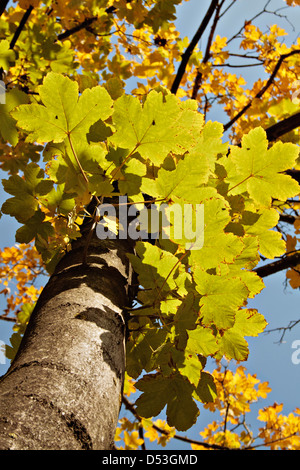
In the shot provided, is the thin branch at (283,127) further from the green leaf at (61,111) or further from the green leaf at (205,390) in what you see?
the green leaf at (205,390)

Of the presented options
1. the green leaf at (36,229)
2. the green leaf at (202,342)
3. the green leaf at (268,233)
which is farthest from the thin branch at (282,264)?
the green leaf at (36,229)

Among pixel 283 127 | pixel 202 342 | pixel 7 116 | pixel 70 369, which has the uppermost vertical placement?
pixel 283 127

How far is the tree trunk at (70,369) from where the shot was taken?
0.46 metres

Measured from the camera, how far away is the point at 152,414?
825 mm

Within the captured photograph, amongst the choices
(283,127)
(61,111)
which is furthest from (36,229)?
(283,127)

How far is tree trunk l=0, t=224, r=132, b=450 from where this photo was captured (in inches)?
17.9

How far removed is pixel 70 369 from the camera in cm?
56

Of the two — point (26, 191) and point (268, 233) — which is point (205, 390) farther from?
point (26, 191)

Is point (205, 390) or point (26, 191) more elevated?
point (26, 191)

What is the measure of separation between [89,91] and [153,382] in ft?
2.42

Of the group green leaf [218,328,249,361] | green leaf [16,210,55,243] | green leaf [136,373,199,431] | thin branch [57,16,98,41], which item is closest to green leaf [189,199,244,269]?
green leaf [218,328,249,361]

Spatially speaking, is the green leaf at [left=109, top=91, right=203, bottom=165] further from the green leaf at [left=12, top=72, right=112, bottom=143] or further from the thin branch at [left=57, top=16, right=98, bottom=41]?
the thin branch at [left=57, top=16, right=98, bottom=41]
